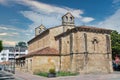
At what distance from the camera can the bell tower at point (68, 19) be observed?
40.5 meters

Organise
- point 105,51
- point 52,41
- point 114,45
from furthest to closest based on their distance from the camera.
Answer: point 114,45
point 52,41
point 105,51

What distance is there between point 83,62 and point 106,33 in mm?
7608

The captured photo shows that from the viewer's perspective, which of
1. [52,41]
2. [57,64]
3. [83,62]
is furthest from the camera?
[52,41]

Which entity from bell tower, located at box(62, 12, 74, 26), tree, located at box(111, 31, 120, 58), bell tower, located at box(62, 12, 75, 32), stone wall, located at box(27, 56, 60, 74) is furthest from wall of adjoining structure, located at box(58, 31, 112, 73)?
tree, located at box(111, 31, 120, 58)

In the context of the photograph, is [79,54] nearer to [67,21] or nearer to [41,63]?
[41,63]

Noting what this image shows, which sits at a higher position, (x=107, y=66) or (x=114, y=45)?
(x=114, y=45)

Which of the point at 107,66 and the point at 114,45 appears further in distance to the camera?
the point at 114,45

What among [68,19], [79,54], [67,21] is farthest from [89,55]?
[68,19]

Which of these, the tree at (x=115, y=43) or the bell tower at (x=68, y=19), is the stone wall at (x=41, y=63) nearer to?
the bell tower at (x=68, y=19)

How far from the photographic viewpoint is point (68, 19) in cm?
4084

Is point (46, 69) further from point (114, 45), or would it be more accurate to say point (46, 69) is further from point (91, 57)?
point (114, 45)

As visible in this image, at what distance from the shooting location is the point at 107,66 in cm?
3288

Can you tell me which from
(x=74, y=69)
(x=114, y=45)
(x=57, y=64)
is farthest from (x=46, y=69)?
(x=114, y=45)

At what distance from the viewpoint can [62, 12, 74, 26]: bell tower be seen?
40.5 metres
